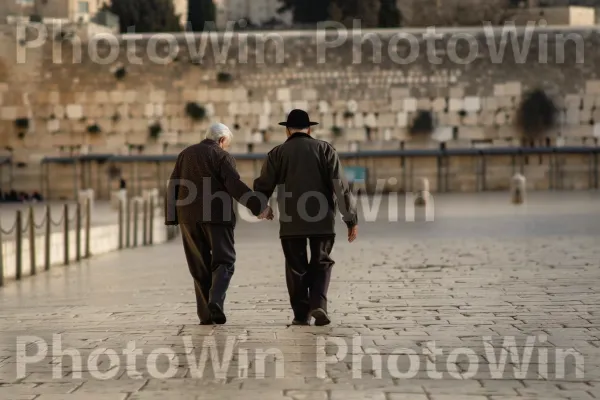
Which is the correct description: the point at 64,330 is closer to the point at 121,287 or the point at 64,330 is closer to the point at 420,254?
the point at 121,287

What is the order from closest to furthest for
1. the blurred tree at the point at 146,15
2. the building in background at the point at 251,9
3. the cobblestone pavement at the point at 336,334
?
the cobblestone pavement at the point at 336,334
the blurred tree at the point at 146,15
the building in background at the point at 251,9

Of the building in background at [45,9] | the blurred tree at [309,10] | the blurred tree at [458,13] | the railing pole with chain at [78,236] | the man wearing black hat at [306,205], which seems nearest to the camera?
the man wearing black hat at [306,205]

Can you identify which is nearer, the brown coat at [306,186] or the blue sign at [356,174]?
the brown coat at [306,186]

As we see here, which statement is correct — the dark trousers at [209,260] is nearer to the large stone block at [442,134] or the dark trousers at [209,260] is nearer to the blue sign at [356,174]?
the blue sign at [356,174]

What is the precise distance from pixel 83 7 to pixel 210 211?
37.3 metres

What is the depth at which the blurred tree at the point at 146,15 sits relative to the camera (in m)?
46.8

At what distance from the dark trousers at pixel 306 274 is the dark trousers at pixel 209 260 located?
37 cm

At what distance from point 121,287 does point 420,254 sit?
405cm

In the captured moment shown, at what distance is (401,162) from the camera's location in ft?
122

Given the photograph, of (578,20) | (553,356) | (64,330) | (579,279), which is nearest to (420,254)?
(579,279)

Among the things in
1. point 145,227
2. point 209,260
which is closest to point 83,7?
point 145,227

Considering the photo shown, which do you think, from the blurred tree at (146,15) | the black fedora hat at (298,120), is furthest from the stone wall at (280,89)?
the black fedora hat at (298,120)

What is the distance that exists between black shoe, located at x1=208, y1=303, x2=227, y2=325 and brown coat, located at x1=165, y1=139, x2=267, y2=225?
506 millimetres

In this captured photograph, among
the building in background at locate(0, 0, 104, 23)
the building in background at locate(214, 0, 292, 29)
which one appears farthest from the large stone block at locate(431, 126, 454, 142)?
the building in background at locate(214, 0, 292, 29)
